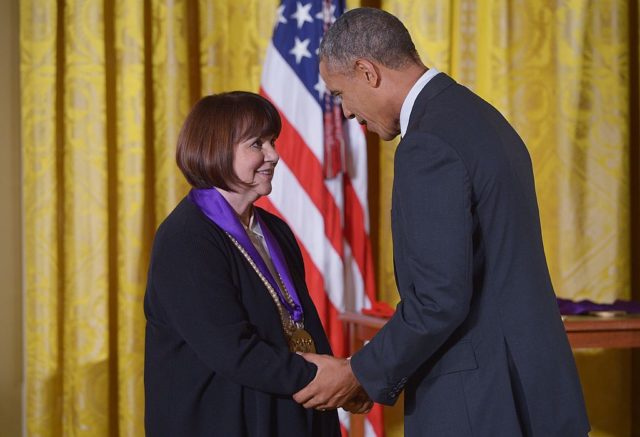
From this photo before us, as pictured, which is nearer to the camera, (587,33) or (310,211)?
(310,211)

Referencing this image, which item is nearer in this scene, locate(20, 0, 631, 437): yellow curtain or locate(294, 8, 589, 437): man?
locate(294, 8, 589, 437): man

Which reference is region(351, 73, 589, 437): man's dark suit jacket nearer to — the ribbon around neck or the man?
the man

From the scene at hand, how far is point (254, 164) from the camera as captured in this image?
7.31 feet

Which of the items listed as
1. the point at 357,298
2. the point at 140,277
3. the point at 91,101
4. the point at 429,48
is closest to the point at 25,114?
the point at 91,101

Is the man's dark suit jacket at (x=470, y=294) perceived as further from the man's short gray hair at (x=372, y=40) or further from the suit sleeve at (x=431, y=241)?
the man's short gray hair at (x=372, y=40)

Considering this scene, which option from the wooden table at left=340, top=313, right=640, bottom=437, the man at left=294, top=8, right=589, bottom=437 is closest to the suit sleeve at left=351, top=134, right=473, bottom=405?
the man at left=294, top=8, right=589, bottom=437

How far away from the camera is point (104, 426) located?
402 cm

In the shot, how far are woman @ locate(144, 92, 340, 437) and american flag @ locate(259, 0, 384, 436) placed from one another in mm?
1547

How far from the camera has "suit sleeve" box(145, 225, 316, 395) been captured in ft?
6.54

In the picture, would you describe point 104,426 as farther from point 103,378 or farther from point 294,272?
point 294,272

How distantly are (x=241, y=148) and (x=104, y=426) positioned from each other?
232 cm

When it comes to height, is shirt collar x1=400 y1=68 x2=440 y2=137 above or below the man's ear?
below

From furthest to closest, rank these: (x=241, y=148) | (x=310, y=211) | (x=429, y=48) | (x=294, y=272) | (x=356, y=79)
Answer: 1. (x=429, y=48)
2. (x=310, y=211)
3. (x=294, y=272)
4. (x=241, y=148)
5. (x=356, y=79)

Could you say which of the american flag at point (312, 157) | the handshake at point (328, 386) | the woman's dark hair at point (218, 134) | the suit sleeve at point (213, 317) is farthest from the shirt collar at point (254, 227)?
the american flag at point (312, 157)
